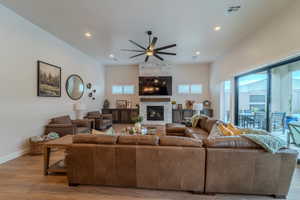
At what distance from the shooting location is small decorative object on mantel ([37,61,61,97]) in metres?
3.94

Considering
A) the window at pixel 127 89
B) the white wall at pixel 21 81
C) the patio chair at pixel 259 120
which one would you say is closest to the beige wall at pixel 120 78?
the window at pixel 127 89

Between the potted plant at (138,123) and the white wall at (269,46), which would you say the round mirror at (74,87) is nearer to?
the potted plant at (138,123)

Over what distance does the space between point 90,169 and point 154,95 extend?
588 cm

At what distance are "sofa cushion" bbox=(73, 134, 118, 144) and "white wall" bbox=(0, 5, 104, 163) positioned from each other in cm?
229

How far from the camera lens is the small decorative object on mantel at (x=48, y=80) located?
3.94 meters

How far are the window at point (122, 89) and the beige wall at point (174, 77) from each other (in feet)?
0.61

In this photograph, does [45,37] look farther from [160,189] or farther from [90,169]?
[160,189]

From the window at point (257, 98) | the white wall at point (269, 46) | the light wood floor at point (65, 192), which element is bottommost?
the light wood floor at point (65, 192)

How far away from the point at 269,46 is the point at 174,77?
5.00 metres

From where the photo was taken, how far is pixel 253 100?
4.60 metres

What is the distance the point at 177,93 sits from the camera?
27.3 ft

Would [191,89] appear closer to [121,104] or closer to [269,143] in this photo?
[121,104]

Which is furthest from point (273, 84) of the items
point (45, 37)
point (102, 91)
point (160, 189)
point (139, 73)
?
point (102, 91)

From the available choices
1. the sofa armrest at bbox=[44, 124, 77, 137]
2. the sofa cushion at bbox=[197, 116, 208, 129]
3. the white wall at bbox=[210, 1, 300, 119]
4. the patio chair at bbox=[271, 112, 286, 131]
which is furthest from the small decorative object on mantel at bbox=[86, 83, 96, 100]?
the patio chair at bbox=[271, 112, 286, 131]
